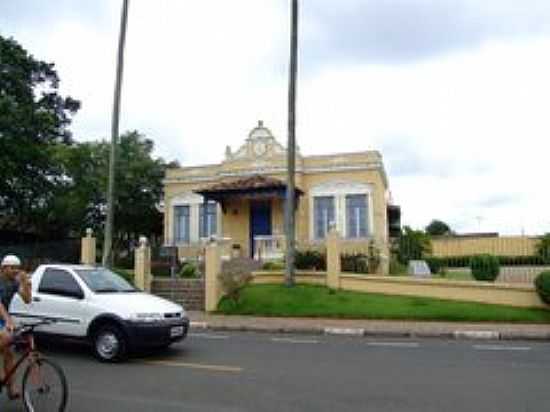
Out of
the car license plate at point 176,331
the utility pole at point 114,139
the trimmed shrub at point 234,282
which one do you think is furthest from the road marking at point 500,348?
the utility pole at point 114,139

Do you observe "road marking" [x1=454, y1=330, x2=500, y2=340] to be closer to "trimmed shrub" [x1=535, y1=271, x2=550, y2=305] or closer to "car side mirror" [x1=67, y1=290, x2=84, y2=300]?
"trimmed shrub" [x1=535, y1=271, x2=550, y2=305]

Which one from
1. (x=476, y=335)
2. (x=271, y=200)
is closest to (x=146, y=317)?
(x=476, y=335)

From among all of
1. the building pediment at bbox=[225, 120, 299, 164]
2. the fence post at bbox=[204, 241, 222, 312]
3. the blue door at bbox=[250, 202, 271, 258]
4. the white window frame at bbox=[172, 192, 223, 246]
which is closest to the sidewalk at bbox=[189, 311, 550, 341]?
the fence post at bbox=[204, 241, 222, 312]

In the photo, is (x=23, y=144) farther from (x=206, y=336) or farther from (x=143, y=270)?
(x=206, y=336)

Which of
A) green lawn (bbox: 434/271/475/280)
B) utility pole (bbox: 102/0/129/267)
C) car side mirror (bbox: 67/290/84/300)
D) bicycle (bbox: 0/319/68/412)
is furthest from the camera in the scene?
utility pole (bbox: 102/0/129/267)

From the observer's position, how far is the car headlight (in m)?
9.16

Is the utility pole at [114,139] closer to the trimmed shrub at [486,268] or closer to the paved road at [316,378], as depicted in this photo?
the paved road at [316,378]

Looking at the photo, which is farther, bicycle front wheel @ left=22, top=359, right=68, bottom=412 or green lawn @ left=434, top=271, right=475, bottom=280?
green lawn @ left=434, top=271, right=475, bottom=280

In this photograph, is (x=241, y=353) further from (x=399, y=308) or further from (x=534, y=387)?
(x=399, y=308)

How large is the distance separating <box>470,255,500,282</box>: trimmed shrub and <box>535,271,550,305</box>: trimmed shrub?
6.60ft

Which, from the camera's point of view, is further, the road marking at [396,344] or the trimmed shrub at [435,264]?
the trimmed shrub at [435,264]

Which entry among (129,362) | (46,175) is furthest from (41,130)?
(129,362)

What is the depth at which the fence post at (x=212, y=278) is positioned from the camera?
1758 cm

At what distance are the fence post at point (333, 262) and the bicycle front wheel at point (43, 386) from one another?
495 inches
